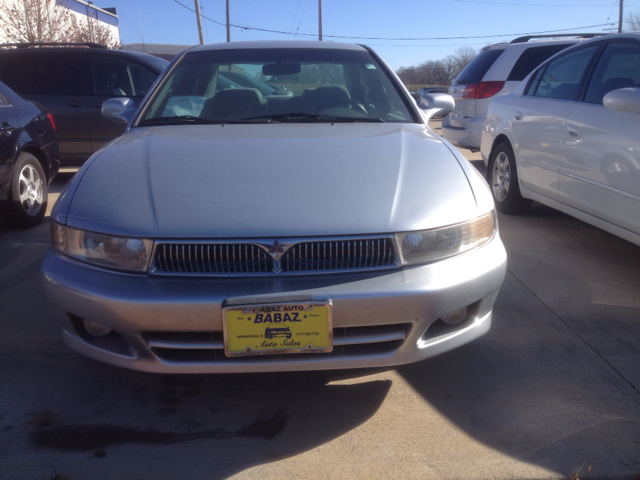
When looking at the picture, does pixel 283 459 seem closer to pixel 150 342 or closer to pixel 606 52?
pixel 150 342

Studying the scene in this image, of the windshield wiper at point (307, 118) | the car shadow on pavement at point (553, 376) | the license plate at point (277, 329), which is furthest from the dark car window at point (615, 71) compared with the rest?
the license plate at point (277, 329)

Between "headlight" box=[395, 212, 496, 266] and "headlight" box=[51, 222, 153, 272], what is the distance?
90cm

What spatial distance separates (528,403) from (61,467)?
68.6 inches

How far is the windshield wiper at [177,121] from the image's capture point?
2985 millimetres

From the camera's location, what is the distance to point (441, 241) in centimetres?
203

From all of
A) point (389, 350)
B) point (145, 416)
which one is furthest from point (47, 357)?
point (389, 350)

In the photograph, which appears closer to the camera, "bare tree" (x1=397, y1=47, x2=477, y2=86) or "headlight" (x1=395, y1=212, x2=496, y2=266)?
"headlight" (x1=395, y1=212, x2=496, y2=266)

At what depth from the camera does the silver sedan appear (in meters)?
1.85

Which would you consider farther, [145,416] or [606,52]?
[606,52]

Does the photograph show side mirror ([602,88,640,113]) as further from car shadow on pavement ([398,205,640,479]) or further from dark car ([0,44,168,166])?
dark car ([0,44,168,166])

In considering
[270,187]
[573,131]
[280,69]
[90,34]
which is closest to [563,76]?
[573,131]

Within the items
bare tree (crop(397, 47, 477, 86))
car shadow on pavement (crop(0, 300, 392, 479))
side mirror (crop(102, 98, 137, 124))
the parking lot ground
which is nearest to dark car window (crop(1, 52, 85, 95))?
side mirror (crop(102, 98, 137, 124))

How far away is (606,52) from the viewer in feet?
12.8

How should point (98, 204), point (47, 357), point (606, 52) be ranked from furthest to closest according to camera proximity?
1. point (606, 52)
2. point (47, 357)
3. point (98, 204)
